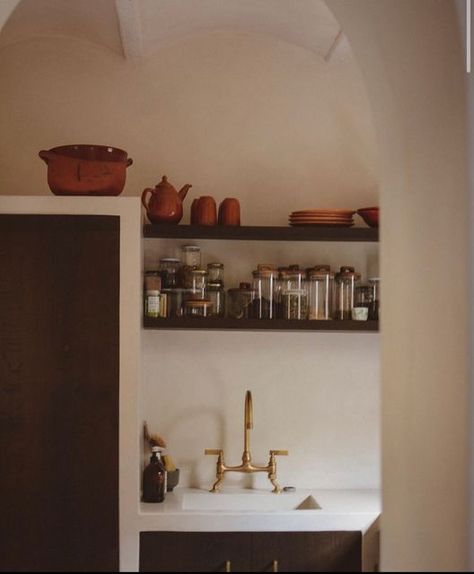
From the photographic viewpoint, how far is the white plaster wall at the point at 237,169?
360 centimetres

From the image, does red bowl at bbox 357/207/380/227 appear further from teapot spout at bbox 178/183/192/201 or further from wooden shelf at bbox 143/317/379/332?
teapot spout at bbox 178/183/192/201

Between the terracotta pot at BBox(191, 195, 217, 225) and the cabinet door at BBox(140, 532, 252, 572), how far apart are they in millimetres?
1271

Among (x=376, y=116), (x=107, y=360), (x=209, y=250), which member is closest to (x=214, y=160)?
(x=209, y=250)

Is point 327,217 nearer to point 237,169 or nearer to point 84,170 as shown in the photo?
point 237,169

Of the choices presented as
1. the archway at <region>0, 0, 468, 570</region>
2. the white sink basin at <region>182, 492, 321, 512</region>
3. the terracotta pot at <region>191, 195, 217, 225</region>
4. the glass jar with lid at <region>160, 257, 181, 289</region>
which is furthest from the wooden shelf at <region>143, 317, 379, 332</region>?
the archway at <region>0, 0, 468, 570</region>

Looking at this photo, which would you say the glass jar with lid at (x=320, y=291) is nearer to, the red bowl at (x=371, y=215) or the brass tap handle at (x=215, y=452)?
the red bowl at (x=371, y=215)

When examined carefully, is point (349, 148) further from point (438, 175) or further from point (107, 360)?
point (438, 175)

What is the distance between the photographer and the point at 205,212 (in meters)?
3.39

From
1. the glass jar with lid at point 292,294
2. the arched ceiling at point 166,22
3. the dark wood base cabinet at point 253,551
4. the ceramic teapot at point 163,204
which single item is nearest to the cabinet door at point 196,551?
the dark wood base cabinet at point 253,551

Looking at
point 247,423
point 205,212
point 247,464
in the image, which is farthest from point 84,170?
point 247,464

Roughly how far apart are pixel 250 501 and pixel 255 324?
30.7 inches

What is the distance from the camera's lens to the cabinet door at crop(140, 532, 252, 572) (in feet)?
10.0

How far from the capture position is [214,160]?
3.64 metres

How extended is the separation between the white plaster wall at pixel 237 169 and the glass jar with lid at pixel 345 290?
7.2 inches
